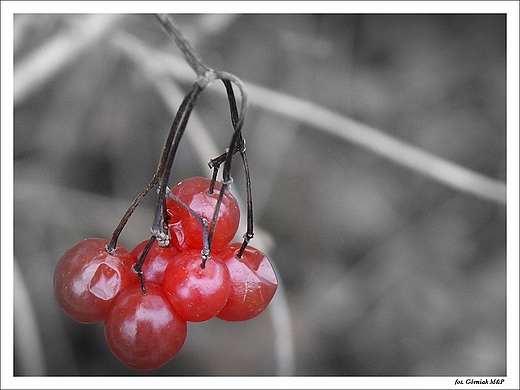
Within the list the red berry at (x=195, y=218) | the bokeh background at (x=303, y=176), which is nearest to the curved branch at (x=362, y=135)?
the bokeh background at (x=303, y=176)

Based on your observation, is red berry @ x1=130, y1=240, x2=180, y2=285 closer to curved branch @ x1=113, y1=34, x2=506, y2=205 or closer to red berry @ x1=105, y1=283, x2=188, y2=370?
red berry @ x1=105, y1=283, x2=188, y2=370

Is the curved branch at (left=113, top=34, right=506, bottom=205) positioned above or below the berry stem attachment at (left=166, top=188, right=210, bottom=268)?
above

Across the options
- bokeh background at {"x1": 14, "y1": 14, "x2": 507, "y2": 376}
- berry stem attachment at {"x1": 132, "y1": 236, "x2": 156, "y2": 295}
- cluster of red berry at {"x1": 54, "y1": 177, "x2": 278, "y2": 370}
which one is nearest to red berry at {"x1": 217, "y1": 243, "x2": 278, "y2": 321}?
cluster of red berry at {"x1": 54, "y1": 177, "x2": 278, "y2": 370}

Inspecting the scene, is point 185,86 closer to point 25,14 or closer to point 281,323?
point 25,14

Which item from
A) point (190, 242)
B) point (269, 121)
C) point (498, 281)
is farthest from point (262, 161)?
point (190, 242)

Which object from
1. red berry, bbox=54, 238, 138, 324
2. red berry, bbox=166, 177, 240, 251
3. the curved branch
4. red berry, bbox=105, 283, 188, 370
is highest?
the curved branch

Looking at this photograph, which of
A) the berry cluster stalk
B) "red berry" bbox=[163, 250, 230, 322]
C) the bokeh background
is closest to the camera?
the berry cluster stalk

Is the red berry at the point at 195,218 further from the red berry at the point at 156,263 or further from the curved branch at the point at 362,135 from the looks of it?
the curved branch at the point at 362,135
